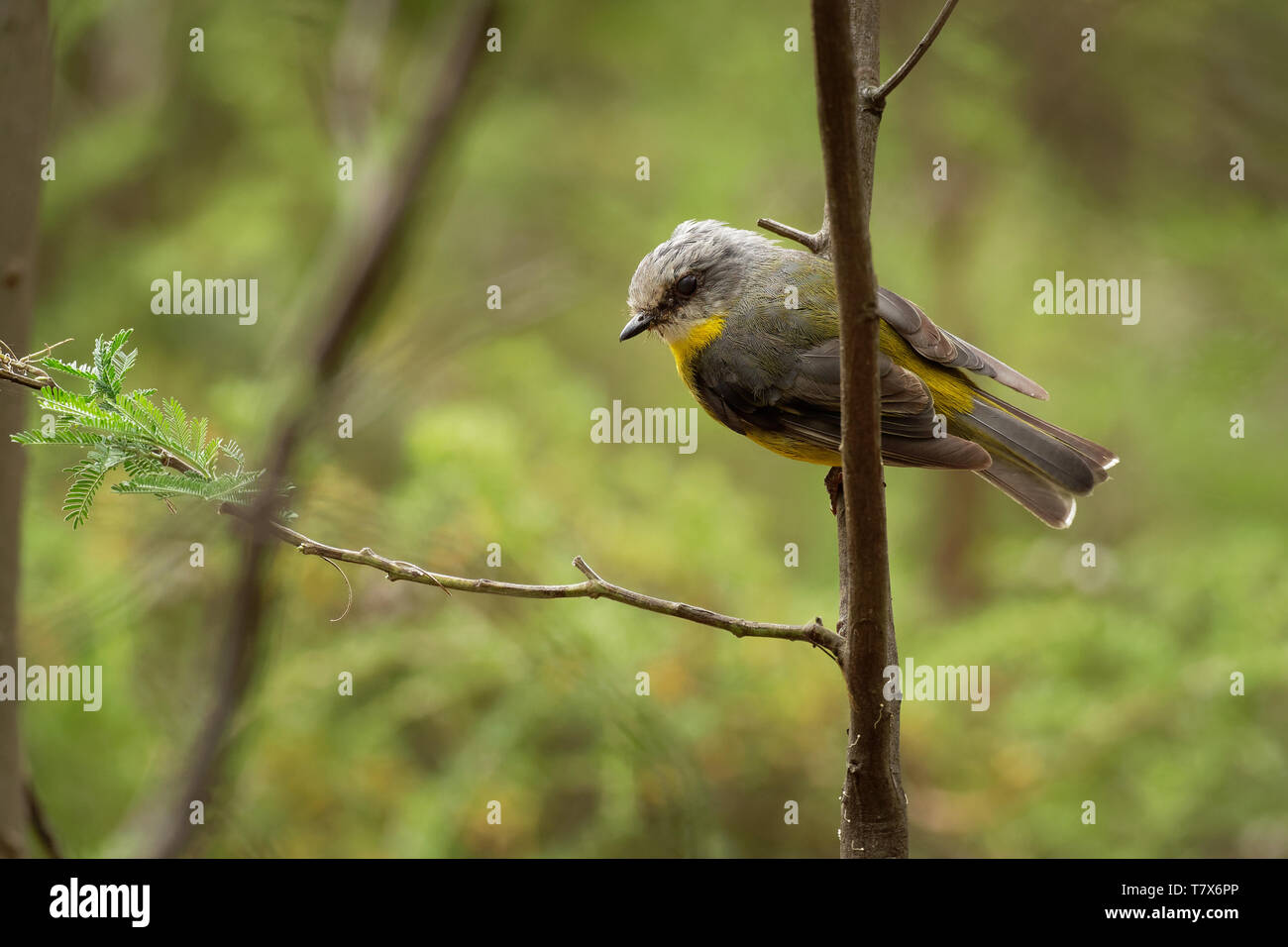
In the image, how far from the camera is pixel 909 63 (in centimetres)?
245

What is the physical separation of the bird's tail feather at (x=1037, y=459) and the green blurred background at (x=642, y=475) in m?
1.39

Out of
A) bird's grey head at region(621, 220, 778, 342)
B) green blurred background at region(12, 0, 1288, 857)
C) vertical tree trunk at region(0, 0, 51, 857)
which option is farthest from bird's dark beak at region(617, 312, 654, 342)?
vertical tree trunk at region(0, 0, 51, 857)

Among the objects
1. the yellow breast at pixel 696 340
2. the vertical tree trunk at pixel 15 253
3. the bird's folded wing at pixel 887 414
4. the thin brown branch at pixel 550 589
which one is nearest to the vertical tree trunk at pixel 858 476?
the thin brown branch at pixel 550 589

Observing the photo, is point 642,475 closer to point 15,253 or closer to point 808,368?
point 808,368

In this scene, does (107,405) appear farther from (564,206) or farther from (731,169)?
(564,206)

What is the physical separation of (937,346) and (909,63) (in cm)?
139

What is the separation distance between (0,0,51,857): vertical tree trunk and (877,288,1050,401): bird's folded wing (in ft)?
7.99

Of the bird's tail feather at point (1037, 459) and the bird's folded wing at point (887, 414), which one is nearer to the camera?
the bird's folded wing at point (887, 414)

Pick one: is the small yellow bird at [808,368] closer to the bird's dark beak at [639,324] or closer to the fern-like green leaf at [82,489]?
the bird's dark beak at [639,324]

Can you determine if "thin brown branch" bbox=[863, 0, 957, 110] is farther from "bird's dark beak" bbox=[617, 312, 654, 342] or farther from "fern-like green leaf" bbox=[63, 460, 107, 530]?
"fern-like green leaf" bbox=[63, 460, 107, 530]

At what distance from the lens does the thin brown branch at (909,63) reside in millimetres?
2406

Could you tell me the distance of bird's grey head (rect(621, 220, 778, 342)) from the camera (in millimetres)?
3959

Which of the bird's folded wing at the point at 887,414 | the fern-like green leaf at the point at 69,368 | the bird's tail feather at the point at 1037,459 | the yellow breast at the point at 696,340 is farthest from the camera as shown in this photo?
the yellow breast at the point at 696,340

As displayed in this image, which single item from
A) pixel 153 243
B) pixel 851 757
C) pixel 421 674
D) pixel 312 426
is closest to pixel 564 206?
pixel 153 243
